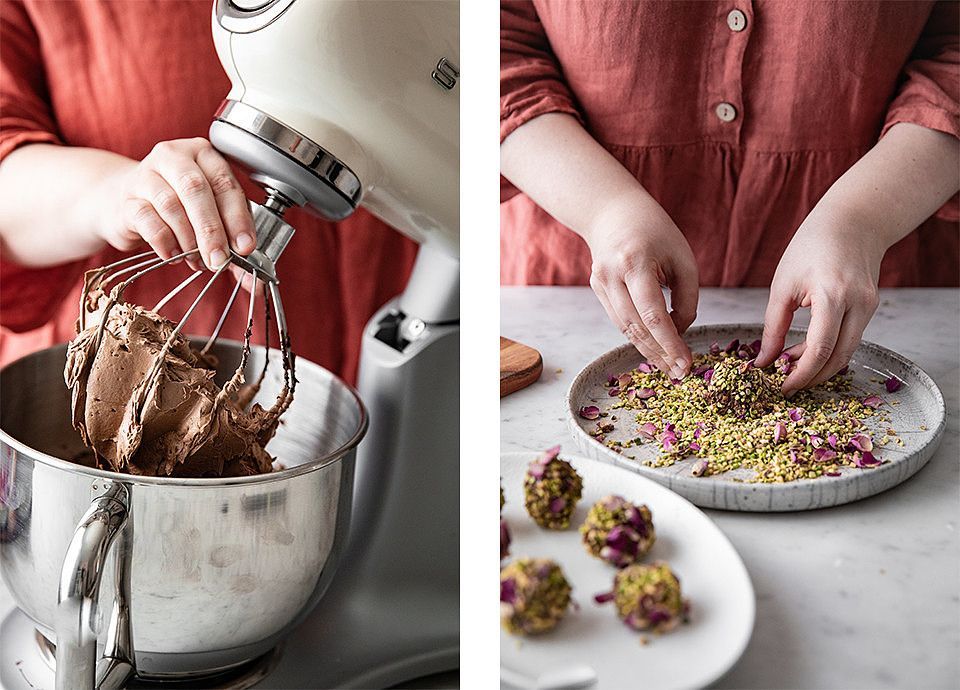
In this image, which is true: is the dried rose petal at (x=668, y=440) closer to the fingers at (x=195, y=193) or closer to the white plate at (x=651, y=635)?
the white plate at (x=651, y=635)

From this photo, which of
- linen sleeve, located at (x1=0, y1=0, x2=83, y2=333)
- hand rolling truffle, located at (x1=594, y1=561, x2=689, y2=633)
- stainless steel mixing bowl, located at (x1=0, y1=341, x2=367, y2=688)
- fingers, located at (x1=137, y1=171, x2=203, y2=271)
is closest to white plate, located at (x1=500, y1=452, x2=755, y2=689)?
hand rolling truffle, located at (x1=594, y1=561, x2=689, y2=633)

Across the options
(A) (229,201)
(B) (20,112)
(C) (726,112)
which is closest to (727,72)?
(C) (726,112)

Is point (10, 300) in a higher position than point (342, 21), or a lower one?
lower

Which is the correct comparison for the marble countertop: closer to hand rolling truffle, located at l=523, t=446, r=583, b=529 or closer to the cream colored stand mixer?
hand rolling truffle, located at l=523, t=446, r=583, b=529

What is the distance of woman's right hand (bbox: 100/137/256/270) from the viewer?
Result: 41 centimetres

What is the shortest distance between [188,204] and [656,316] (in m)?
0.24

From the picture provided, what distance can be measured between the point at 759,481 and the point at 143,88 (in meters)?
0.48

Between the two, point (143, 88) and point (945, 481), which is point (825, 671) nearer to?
point (945, 481)

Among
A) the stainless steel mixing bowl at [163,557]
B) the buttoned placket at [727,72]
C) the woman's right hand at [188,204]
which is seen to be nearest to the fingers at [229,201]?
the woman's right hand at [188,204]

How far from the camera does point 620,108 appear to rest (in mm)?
329

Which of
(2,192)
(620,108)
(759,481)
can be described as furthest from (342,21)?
(2,192)

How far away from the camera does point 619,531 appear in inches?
12.2

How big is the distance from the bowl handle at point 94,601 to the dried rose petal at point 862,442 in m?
0.28

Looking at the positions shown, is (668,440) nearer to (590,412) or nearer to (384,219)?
(590,412)
